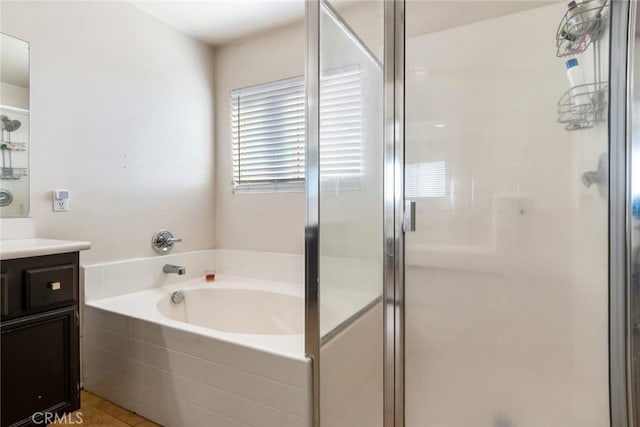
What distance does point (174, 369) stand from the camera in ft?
5.10

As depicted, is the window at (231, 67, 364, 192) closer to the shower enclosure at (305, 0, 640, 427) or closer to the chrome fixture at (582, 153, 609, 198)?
the shower enclosure at (305, 0, 640, 427)

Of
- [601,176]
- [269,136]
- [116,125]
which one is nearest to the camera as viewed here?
[601,176]

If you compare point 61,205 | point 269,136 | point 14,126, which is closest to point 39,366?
point 61,205

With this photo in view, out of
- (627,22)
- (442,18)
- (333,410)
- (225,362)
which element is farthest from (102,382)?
(627,22)

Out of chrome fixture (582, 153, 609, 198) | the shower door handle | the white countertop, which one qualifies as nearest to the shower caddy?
chrome fixture (582, 153, 609, 198)

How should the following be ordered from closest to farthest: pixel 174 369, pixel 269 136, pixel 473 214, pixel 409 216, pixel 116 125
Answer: pixel 174 369
pixel 409 216
pixel 473 214
pixel 116 125
pixel 269 136

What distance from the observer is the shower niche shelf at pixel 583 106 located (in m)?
1.44

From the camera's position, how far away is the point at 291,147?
241 centimetres

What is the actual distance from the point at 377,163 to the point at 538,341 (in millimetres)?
1147

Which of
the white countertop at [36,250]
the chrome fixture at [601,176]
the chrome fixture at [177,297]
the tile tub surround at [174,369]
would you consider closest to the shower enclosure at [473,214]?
the chrome fixture at [601,176]

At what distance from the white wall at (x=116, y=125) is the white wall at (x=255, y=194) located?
94 mm

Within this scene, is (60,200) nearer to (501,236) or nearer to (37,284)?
(37,284)

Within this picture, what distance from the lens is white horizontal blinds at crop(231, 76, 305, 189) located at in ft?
7.80

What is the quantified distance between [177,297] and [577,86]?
2.40m
